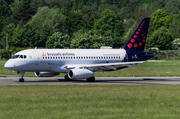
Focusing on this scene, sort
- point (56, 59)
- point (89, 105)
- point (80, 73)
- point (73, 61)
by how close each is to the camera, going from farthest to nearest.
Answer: point (73, 61) < point (56, 59) < point (80, 73) < point (89, 105)

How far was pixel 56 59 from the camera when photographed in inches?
1578

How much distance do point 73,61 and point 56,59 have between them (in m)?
2.13

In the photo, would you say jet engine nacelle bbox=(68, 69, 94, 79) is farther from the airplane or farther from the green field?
the green field

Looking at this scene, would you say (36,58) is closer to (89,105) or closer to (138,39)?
(138,39)

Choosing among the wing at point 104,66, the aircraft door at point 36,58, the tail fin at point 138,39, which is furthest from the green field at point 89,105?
the tail fin at point 138,39

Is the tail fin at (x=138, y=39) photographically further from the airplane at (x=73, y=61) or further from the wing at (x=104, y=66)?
the wing at (x=104, y=66)

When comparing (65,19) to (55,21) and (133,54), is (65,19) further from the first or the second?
(133,54)

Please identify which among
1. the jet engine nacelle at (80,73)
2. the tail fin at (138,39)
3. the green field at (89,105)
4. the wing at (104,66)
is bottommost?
the green field at (89,105)

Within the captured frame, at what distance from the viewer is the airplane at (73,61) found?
126ft

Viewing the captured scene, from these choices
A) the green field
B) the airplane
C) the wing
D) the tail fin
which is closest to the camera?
the green field

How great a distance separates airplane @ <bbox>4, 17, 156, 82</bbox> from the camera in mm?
38438

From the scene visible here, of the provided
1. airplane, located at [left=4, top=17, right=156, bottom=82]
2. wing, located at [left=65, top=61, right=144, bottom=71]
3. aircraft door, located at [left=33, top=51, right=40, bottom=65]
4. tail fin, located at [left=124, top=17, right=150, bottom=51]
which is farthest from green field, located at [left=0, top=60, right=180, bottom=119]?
tail fin, located at [left=124, top=17, right=150, bottom=51]

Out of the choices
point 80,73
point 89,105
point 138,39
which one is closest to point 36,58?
point 80,73

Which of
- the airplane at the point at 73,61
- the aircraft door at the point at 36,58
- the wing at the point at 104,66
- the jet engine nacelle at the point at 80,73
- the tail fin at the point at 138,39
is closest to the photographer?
the jet engine nacelle at the point at 80,73
